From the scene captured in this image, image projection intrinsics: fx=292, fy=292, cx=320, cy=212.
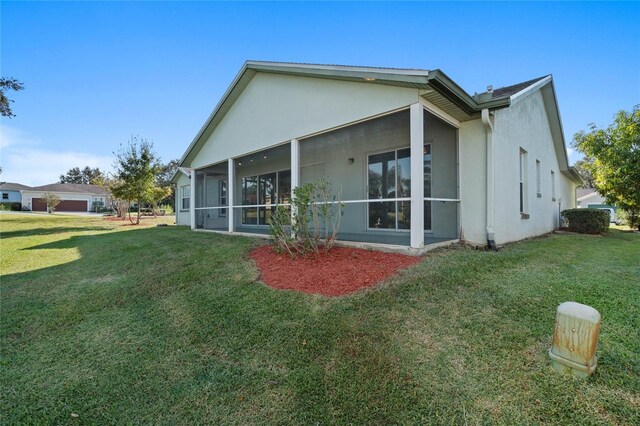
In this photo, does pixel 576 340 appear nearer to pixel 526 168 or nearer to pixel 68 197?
pixel 526 168

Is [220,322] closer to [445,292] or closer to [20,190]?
[445,292]

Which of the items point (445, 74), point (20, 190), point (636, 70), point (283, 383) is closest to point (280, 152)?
point (445, 74)

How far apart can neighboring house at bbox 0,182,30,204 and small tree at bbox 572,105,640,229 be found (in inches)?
2644

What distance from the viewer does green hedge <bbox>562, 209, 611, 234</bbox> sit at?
37.5 ft

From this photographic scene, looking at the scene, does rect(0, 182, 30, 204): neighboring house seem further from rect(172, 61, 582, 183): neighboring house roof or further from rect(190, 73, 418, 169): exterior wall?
rect(172, 61, 582, 183): neighboring house roof

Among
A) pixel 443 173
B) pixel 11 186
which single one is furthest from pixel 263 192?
pixel 11 186

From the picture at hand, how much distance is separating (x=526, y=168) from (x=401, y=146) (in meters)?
3.97

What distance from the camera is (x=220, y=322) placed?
12.5 ft

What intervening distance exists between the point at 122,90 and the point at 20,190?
47.1 m

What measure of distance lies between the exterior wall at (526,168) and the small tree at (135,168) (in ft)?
66.3

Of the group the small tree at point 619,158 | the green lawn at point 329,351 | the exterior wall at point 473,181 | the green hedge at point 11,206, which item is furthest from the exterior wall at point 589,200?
the green hedge at point 11,206

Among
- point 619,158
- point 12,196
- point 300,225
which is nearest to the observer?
point 300,225

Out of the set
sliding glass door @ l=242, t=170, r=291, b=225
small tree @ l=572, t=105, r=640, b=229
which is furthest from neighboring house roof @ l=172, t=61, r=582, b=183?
small tree @ l=572, t=105, r=640, b=229

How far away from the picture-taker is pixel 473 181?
670cm
